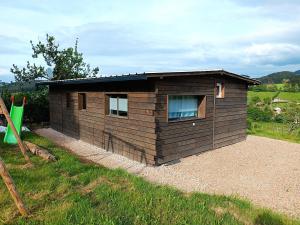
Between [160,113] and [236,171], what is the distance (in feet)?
10.7

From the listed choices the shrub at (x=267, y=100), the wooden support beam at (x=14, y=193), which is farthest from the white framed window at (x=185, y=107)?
the shrub at (x=267, y=100)

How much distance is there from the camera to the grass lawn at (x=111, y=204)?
14.0 feet

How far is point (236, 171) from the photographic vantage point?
8336mm

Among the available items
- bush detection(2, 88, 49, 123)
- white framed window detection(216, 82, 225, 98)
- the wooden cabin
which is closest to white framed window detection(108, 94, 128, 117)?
the wooden cabin

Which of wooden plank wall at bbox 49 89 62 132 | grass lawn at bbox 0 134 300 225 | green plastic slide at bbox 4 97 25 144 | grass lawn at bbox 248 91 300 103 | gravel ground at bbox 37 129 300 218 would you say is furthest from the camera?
grass lawn at bbox 248 91 300 103

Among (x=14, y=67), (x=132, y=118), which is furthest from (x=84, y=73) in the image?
(x=132, y=118)

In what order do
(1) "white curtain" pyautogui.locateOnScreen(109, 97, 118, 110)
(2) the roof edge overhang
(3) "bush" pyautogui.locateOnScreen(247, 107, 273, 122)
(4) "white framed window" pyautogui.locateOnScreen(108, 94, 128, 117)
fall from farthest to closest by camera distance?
(3) "bush" pyautogui.locateOnScreen(247, 107, 273, 122), (1) "white curtain" pyautogui.locateOnScreen(109, 97, 118, 110), (4) "white framed window" pyautogui.locateOnScreen(108, 94, 128, 117), (2) the roof edge overhang

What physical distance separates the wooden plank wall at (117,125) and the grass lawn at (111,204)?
2.31m

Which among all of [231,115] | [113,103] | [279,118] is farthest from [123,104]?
[279,118]

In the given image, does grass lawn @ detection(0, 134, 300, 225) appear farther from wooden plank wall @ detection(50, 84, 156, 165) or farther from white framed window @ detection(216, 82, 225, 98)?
white framed window @ detection(216, 82, 225, 98)

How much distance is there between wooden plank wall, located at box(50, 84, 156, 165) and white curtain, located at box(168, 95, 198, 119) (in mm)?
1121

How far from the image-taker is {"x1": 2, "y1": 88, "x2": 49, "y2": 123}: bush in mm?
17625

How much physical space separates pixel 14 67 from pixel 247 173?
77.1 ft

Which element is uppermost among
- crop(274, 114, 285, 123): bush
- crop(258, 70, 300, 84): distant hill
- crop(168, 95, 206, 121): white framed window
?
crop(258, 70, 300, 84): distant hill
